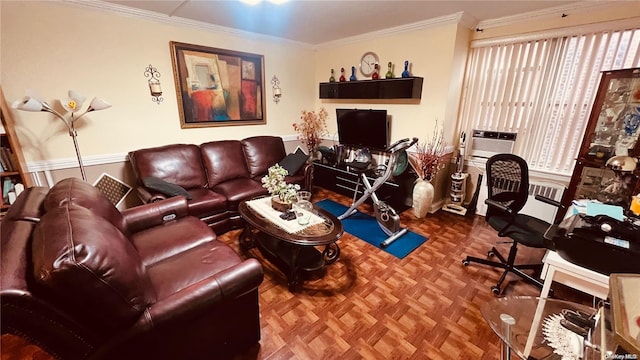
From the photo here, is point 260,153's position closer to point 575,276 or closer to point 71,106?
point 71,106

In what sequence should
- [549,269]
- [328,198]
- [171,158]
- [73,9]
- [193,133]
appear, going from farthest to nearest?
[328,198] → [193,133] → [171,158] → [73,9] → [549,269]

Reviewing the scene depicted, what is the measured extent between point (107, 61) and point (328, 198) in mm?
3151

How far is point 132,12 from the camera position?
264 cm

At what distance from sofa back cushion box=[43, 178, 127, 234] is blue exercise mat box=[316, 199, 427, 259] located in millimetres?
→ 2202

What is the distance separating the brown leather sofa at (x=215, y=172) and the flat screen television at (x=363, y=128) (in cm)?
94

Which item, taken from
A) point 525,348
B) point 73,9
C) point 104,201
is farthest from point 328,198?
point 73,9

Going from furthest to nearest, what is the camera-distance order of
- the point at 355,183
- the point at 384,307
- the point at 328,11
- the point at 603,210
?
1. the point at 355,183
2. the point at 328,11
3. the point at 384,307
4. the point at 603,210

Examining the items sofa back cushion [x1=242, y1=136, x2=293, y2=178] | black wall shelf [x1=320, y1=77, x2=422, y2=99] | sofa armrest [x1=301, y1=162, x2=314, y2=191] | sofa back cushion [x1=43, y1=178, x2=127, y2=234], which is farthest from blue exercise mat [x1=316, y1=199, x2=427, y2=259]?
sofa back cushion [x1=43, y1=178, x2=127, y2=234]

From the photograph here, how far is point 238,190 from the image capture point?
2949 millimetres

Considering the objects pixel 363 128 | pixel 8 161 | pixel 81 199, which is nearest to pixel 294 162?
pixel 363 128

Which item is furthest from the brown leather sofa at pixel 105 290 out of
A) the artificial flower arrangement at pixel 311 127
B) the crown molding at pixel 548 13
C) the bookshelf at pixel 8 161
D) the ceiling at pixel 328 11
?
the crown molding at pixel 548 13

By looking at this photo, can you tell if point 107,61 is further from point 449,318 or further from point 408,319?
point 449,318

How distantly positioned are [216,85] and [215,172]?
1.19 m

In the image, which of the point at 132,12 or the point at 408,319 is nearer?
the point at 408,319
